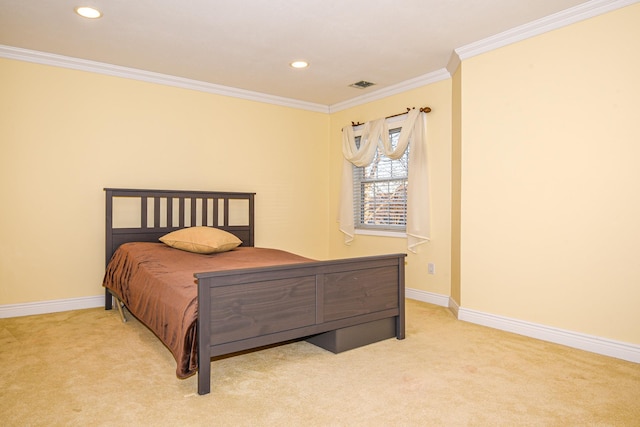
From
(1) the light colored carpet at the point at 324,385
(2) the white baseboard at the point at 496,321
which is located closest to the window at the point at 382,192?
(2) the white baseboard at the point at 496,321

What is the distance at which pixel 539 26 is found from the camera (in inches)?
117

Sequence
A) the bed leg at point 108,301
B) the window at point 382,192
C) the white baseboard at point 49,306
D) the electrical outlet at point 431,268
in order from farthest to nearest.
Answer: the window at point 382,192 → the electrical outlet at point 431,268 → the bed leg at point 108,301 → the white baseboard at point 49,306

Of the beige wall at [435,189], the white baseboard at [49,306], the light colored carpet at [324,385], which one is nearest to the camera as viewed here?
the light colored carpet at [324,385]

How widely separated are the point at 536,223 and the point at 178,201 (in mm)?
3322

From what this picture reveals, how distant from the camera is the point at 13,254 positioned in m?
3.54

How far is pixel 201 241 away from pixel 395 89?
265 cm

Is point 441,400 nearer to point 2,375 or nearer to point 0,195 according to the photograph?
point 2,375

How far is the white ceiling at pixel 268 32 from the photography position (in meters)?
2.76

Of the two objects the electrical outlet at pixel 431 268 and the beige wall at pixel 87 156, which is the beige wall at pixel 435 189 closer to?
the electrical outlet at pixel 431 268

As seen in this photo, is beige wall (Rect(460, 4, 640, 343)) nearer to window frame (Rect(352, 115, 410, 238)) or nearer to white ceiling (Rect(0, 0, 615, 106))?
white ceiling (Rect(0, 0, 615, 106))

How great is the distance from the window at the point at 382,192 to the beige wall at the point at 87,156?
3.76 ft

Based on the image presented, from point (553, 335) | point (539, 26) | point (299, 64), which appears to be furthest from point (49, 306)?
point (539, 26)

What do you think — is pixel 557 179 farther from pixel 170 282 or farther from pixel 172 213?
pixel 172 213

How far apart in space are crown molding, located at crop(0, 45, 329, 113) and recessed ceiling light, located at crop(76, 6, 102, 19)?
3.29ft
